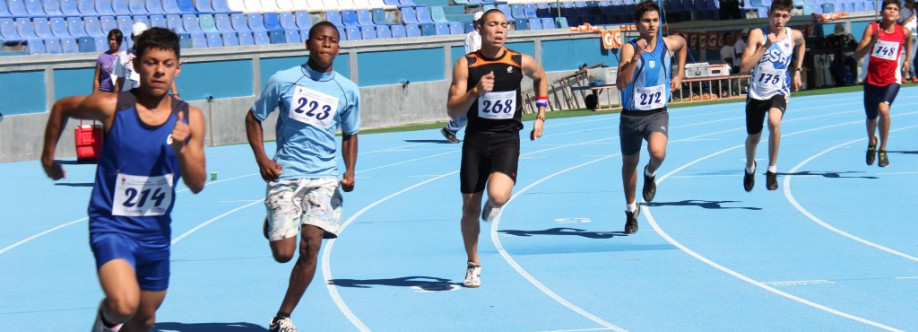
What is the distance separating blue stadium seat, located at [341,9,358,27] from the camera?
30.1 metres

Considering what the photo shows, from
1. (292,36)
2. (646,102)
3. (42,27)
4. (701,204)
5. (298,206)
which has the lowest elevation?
(701,204)

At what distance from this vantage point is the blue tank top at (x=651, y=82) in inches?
424

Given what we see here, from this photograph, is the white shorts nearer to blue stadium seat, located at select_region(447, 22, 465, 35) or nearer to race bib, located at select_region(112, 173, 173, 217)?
race bib, located at select_region(112, 173, 173, 217)

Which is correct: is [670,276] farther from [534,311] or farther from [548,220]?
[548,220]

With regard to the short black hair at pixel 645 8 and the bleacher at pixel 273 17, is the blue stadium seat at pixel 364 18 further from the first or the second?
the short black hair at pixel 645 8

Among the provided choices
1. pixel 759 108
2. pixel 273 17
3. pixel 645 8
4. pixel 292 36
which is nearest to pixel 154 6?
pixel 273 17

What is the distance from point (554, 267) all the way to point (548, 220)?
9.16ft

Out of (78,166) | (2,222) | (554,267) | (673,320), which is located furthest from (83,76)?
(673,320)

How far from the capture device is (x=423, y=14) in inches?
1251

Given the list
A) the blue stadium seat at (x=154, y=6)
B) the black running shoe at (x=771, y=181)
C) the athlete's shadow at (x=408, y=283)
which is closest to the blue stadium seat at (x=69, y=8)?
the blue stadium seat at (x=154, y=6)

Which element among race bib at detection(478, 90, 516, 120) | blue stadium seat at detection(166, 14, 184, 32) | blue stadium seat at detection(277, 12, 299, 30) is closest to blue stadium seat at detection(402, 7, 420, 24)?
blue stadium seat at detection(277, 12, 299, 30)

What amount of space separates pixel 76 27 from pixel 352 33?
6.21 metres

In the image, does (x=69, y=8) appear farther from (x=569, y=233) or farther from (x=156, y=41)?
(x=156, y=41)

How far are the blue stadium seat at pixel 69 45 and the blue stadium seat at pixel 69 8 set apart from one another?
2.14m
